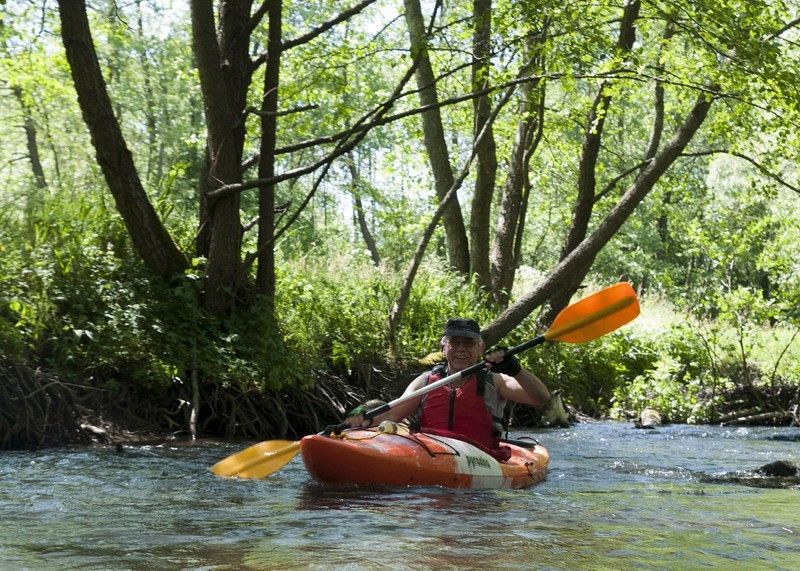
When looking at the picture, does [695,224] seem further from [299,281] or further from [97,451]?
[97,451]

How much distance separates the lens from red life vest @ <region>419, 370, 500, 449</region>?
5926mm

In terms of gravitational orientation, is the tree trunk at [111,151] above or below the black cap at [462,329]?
above

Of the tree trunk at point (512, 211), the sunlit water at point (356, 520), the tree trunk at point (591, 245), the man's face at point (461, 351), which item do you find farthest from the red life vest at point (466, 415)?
the tree trunk at point (512, 211)

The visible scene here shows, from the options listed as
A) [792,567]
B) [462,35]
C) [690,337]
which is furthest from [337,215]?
[792,567]

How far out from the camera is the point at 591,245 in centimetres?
1026

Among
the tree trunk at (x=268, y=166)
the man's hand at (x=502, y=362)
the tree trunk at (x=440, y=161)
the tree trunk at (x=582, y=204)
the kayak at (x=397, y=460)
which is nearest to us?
the kayak at (x=397, y=460)

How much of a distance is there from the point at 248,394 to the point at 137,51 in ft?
54.2

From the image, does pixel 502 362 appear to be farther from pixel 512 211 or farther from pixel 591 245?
pixel 512 211

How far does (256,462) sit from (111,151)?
3.00 m

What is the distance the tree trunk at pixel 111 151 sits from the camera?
715 cm

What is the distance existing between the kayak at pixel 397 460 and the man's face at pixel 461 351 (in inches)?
20.6

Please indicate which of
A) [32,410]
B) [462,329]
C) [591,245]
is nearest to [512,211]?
[591,245]

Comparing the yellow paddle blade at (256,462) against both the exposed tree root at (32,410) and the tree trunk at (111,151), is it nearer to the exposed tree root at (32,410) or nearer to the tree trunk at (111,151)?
the exposed tree root at (32,410)

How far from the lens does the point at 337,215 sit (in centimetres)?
4088
